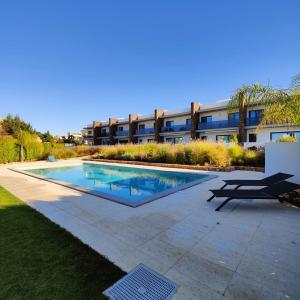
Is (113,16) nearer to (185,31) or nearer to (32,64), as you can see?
(185,31)

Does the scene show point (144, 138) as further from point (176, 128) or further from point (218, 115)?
point (218, 115)

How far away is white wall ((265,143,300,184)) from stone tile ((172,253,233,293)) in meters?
5.80

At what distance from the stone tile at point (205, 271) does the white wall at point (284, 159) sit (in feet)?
19.0

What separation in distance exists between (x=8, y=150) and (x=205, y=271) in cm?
2115

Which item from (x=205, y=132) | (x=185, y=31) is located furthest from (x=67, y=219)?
(x=205, y=132)

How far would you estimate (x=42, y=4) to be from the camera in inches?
349

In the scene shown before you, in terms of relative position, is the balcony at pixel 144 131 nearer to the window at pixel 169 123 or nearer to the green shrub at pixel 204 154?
the window at pixel 169 123

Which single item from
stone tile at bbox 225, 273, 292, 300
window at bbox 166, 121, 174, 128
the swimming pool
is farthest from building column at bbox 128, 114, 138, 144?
stone tile at bbox 225, 273, 292, 300

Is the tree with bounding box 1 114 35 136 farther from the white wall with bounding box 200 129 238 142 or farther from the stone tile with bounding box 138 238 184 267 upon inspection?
the stone tile with bounding box 138 238 184 267

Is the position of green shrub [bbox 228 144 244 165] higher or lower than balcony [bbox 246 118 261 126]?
lower

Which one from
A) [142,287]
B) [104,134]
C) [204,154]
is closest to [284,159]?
[204,154]

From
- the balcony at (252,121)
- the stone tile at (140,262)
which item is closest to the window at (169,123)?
the balcony at (252,121)

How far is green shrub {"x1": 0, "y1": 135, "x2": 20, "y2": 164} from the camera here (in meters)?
17.5

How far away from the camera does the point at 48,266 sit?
235 cm
